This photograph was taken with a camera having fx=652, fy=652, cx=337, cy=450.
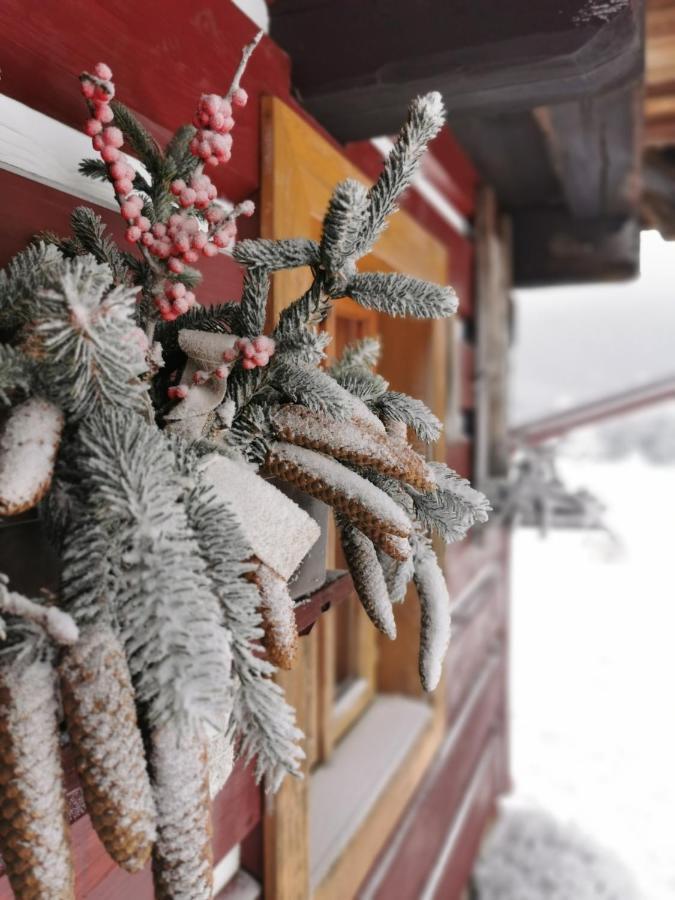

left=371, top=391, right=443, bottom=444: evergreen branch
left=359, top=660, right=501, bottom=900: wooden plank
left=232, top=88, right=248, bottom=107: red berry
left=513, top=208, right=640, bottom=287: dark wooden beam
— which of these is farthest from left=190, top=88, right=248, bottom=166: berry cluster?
left=513, top=208, right=640, bottom=287: dark wooden beam

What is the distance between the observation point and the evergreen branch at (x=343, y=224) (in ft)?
1.29

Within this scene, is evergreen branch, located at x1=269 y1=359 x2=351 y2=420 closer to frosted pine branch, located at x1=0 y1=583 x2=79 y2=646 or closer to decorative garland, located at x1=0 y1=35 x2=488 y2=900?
decorative garland, located at x1=0 y1=35 x2=488 y2=900

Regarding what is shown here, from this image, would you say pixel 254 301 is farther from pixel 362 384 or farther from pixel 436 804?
pixel 436 804

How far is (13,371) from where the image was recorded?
31 centimetres

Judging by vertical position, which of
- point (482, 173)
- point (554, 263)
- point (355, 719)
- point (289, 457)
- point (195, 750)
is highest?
point (482, 173)

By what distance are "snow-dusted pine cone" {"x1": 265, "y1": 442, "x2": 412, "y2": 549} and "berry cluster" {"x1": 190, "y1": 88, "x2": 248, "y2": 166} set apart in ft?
0.63

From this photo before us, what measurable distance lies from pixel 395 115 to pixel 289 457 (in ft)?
2.17

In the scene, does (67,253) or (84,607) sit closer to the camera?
(84,607)

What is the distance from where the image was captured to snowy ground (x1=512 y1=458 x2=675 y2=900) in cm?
A: 297

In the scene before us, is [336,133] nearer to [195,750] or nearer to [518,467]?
[195,750]

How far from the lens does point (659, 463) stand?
7113 millimetres

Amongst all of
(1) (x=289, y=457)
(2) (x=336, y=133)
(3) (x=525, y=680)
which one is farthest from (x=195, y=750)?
(3) (x=525, y=680)

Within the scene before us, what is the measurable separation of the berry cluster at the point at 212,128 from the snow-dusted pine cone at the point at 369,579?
0.90 ft

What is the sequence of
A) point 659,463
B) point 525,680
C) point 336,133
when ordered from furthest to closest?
point 659,463 → point 525,680 → point 336,133
